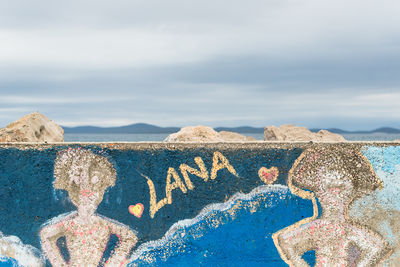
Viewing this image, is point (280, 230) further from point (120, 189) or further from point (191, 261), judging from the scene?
point (120, 189)

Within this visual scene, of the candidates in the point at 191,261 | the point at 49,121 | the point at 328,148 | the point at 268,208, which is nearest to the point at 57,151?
the point at 191,261

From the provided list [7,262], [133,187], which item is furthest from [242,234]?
[7,262]

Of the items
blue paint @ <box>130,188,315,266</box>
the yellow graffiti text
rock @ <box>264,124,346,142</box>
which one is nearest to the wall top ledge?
the yellow graffiti text

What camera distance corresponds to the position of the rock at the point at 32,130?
24.4ft

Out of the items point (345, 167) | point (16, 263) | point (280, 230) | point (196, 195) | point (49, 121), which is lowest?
point (16, 263)

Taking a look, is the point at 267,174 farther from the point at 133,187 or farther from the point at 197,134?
the point at 197,134

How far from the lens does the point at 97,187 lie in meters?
4.84

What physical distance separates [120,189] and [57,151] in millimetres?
818

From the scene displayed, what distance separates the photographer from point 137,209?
481 cm

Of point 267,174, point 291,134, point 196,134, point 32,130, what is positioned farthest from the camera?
point 291,134

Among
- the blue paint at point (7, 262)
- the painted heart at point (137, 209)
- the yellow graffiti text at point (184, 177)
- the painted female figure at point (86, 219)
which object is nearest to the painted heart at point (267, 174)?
the yellow graffiti text at point (184, 177)

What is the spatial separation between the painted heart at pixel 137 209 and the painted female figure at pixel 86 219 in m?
0.19

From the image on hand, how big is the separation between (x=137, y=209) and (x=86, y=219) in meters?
0.59

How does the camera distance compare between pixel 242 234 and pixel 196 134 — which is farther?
pixel 196 134
